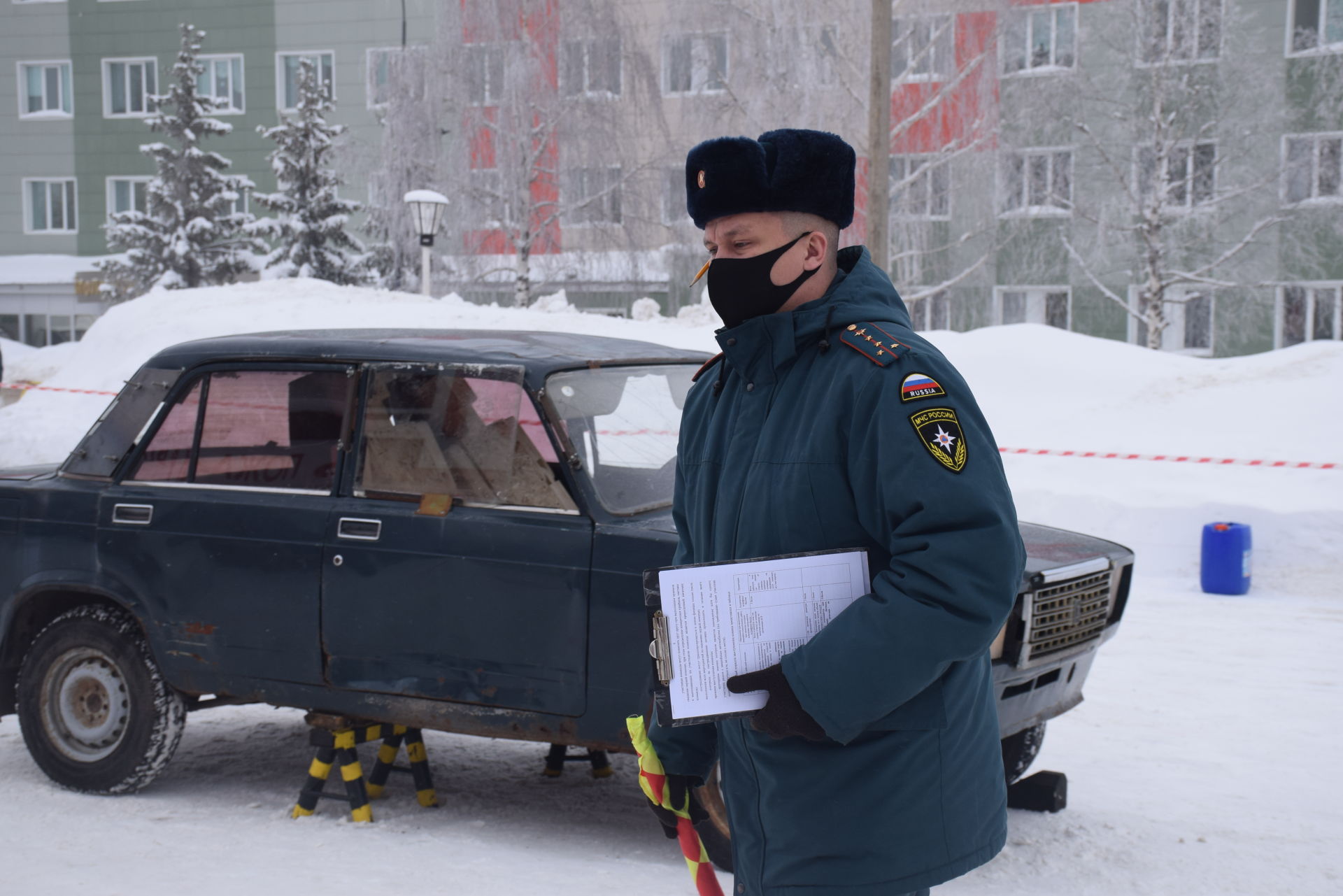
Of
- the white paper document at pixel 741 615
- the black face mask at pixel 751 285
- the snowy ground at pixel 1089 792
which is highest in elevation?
the black face mask at pixel 751 285

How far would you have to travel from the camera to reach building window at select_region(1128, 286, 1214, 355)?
96.8ft

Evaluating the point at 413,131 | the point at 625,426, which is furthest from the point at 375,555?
the point at 413,131

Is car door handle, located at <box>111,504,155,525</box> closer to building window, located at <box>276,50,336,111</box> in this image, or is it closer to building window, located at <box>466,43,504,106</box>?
building window, located at <box>466,43,504,106</box>

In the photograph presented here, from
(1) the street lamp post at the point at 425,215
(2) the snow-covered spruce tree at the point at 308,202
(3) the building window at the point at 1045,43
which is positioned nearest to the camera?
(1) the street lamp post at the point at 425,215

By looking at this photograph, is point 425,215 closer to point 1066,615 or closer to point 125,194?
point 1066,615

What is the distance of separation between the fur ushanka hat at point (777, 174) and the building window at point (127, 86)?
42333 mm

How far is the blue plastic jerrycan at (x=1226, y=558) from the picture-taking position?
29.4 feet

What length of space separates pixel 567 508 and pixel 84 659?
2156 mm

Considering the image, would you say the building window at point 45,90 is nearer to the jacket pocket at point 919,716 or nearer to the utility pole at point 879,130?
the utility pole at point 879,130

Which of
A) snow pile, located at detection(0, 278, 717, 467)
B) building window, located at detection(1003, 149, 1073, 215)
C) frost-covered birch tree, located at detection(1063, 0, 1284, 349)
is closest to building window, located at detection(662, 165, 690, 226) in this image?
snow pile, located at detection(0, 278, 717, 467)

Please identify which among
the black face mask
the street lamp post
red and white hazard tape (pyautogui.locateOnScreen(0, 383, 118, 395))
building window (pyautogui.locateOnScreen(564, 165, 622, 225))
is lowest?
red and white hazard tape (pyautogui.locateOnScreen(0, 383, 118, 395))

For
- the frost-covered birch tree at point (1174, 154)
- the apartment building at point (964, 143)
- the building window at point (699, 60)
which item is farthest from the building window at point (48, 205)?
the frost-covered birch tree at point (1174, 154)

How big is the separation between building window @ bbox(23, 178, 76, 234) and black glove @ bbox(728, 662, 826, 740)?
4357 cm

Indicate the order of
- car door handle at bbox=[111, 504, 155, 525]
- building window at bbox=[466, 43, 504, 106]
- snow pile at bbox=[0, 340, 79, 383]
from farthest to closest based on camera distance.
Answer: building window at bbox=[466, 43, 504, 106]
snow pile at bbox=[0, 340, 79, 383]
car door handle at bbox=[111, 504, 155, 525]
